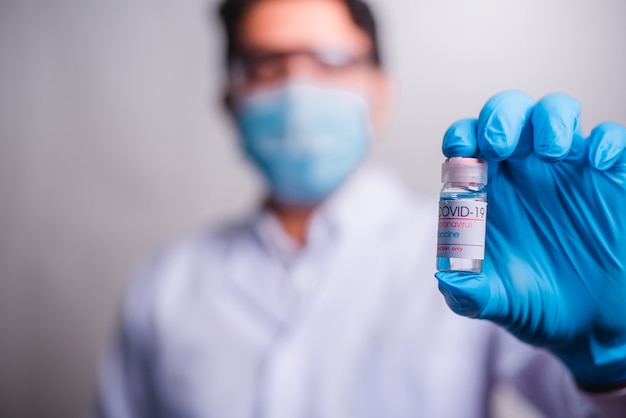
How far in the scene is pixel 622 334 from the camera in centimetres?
72

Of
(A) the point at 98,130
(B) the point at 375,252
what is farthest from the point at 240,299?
(A) the point at 98,130

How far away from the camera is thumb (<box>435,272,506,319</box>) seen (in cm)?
67

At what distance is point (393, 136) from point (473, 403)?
0.76m

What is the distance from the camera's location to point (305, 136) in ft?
4.06

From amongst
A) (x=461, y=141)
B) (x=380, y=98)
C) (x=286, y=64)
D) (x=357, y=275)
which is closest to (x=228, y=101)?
(x=286, y=64)

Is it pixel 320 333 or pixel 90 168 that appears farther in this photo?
pixel 90 168

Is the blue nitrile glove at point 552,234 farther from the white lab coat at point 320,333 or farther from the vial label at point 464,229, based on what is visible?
the white lab coat at point 320,333

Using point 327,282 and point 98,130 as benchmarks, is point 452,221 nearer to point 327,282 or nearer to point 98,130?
point 327,282

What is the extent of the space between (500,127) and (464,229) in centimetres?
13

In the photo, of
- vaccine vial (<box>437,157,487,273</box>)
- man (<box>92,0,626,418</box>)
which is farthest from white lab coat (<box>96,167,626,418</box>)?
vaccine vial (<box>437,157,487,273</box>)

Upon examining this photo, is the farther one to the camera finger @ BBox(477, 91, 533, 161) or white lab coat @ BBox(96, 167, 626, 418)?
white lab coat @ BBox(96, 167, 626, 418)

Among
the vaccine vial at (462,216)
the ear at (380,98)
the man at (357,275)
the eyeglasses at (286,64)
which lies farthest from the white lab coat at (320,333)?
the vaccine vial at (462,216)

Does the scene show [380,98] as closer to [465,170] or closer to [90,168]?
[465,170]

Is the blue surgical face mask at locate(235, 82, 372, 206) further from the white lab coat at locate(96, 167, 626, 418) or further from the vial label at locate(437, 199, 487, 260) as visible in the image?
the vial label at locate(437, 199, 487, 260)
